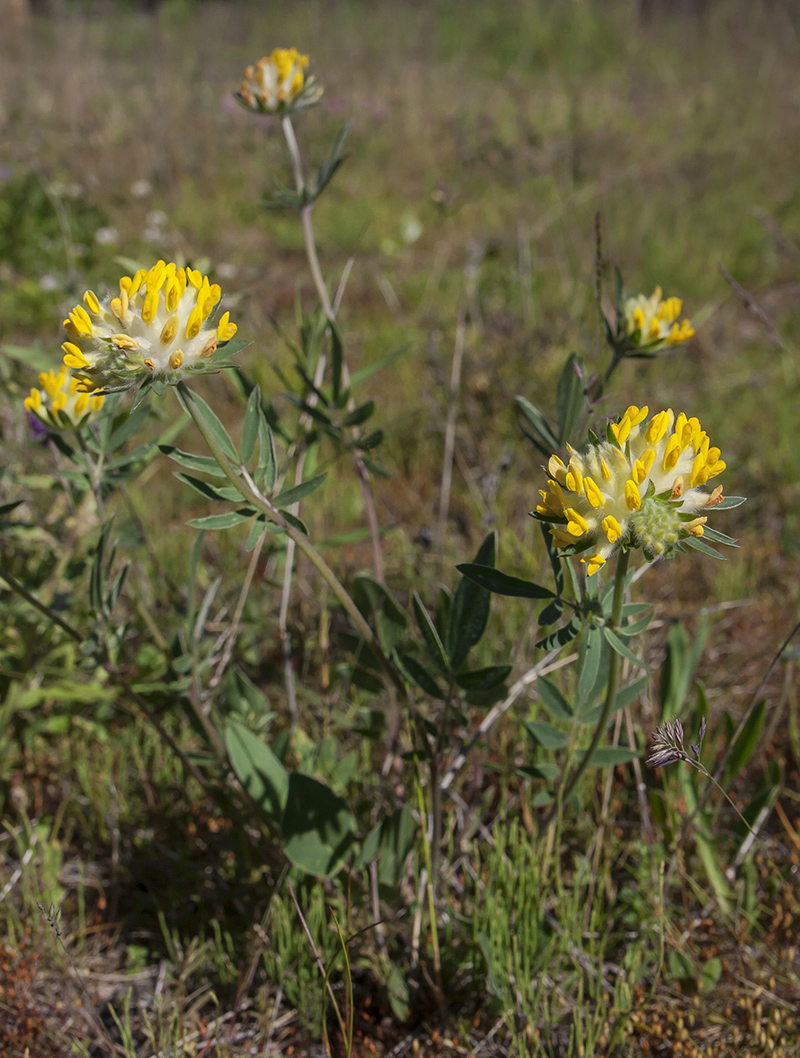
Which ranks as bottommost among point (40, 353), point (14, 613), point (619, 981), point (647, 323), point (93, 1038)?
point (93, 1038)

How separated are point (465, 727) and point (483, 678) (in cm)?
23

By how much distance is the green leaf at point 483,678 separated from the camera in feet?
4.10

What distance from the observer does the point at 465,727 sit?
147 cm

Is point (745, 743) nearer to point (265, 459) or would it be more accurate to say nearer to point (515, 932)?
point (515, 932)

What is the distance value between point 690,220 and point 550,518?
487 cm

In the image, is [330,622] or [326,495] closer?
[330,622]

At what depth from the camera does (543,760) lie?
1.69 meters

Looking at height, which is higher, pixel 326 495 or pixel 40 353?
pixel 40 353

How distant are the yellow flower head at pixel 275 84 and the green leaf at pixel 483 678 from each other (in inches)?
44.6

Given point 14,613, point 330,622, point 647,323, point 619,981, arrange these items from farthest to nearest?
point 330,622
point 14,613
point 647,323
point 619,981

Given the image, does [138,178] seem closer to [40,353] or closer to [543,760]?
[40,353]

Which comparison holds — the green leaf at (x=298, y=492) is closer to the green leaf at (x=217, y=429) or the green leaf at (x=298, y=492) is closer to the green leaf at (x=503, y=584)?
the green leaf at (x=217, y=429)

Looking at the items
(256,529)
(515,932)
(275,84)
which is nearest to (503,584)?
(256,529)

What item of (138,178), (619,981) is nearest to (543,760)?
(619,981)
